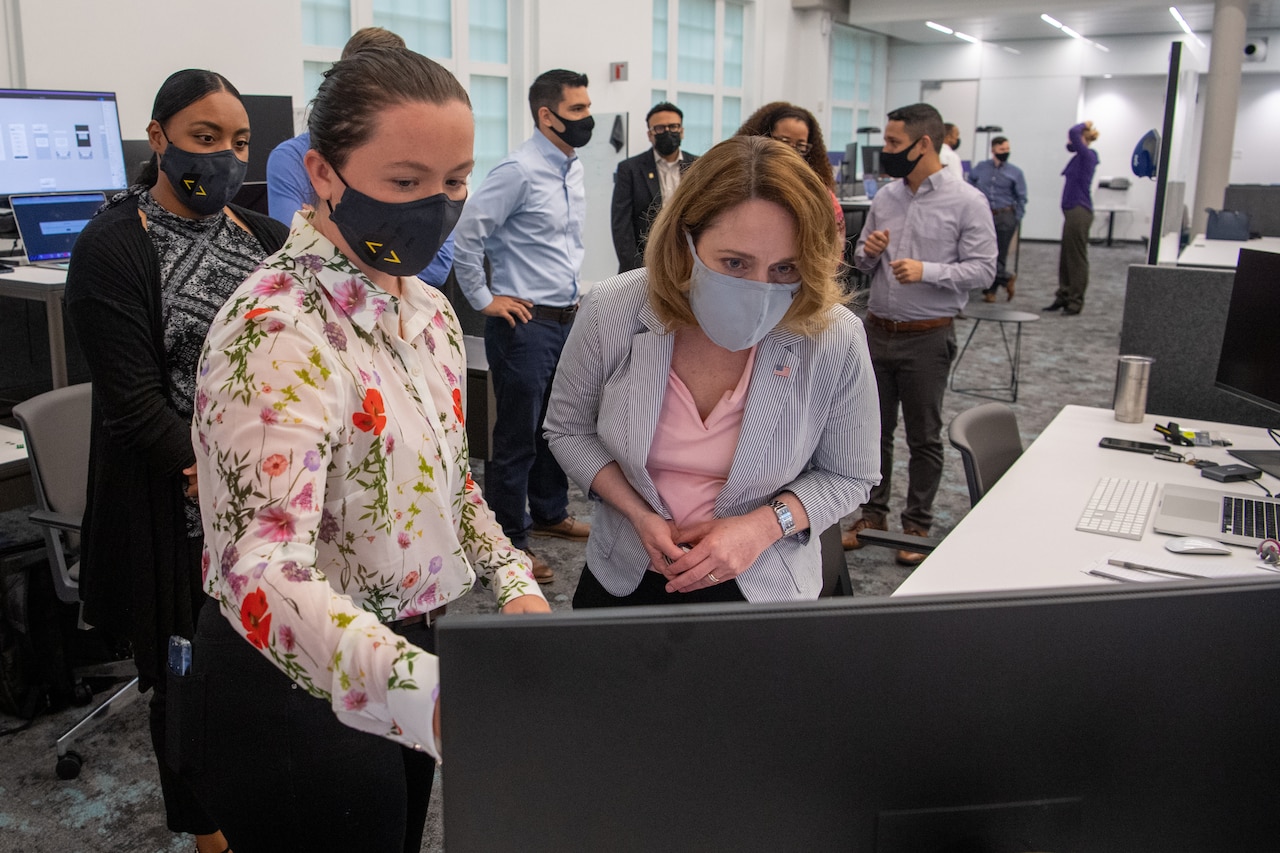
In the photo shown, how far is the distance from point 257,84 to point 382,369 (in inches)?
188

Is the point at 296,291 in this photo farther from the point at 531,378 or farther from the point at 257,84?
the point at 257,84

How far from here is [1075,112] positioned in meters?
13.8

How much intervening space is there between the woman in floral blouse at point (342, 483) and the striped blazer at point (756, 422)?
0.42 meters

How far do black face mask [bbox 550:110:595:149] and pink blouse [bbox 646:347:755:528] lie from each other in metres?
1.98

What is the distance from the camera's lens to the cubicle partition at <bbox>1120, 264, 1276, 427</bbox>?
2.73 meters

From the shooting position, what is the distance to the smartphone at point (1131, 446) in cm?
241

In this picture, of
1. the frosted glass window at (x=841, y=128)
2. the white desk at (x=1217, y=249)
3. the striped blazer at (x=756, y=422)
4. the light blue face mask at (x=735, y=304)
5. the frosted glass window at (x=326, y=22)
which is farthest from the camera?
the frosted glass window at (x=841, y=128)

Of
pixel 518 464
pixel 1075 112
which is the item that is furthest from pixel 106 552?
pixel 1075 112

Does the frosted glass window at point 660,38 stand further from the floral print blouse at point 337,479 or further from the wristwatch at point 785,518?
the floral print blouse at point 337,479

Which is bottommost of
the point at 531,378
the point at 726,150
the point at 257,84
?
the point at 531,378

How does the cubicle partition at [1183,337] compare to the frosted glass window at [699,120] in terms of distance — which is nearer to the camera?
the cubicle partition at [1183,337]

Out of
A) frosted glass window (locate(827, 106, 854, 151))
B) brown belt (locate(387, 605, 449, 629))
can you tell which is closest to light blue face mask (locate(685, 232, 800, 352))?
brown belt (locate(387, 605, 449, 629))

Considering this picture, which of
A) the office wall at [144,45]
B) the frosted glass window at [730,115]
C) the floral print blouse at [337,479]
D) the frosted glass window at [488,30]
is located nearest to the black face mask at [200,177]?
the floral print blouse at [337,479]

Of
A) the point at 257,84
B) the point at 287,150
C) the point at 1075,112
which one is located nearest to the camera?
the point at 287,150
